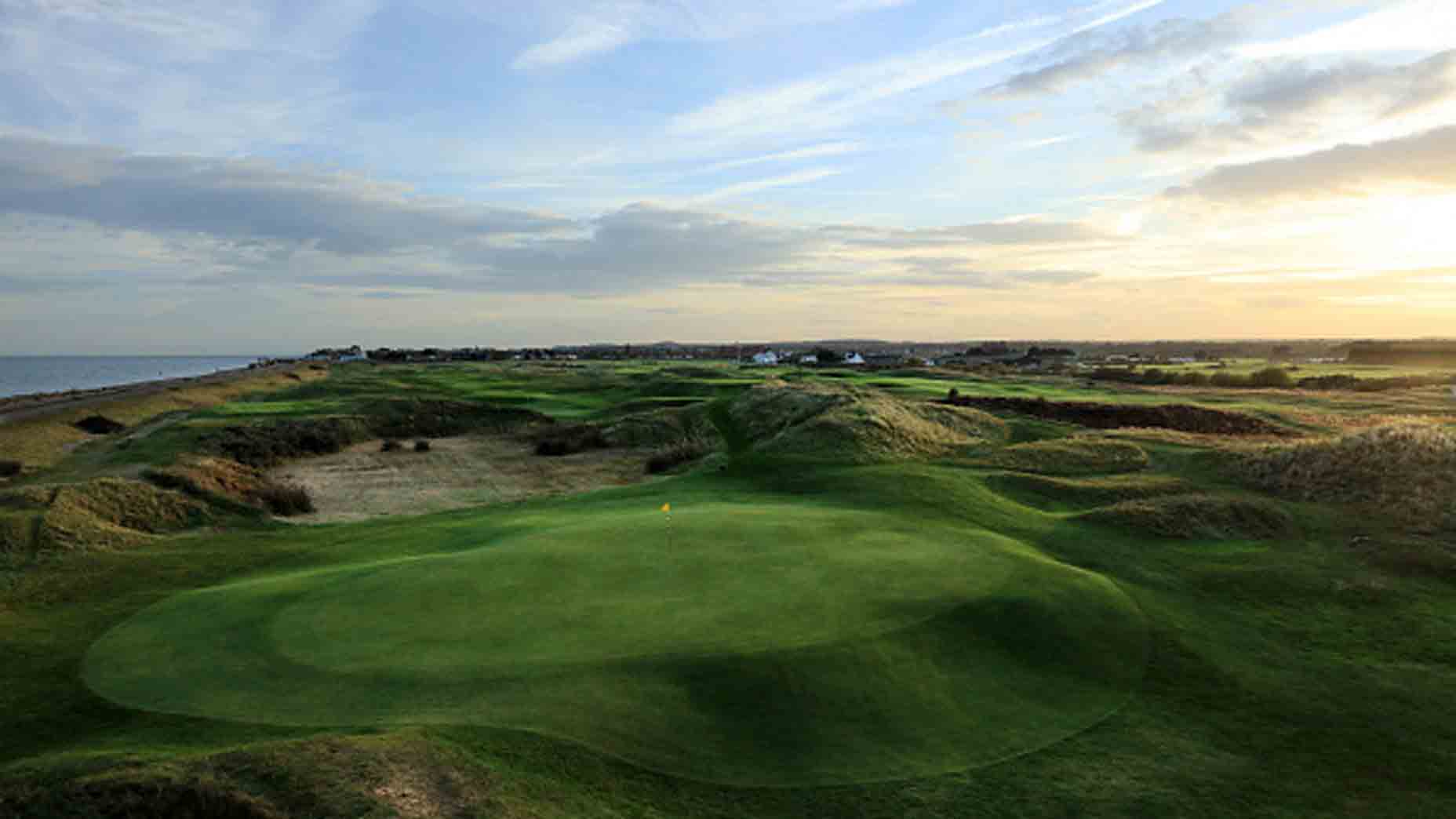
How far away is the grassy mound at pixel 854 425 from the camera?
32.4 meters

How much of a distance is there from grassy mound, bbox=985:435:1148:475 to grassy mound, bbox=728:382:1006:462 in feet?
9.93

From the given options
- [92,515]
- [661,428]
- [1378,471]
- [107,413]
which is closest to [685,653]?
[92,515]

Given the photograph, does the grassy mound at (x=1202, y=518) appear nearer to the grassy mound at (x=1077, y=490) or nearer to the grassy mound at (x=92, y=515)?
the grassy mound at (x=1077, y=490)

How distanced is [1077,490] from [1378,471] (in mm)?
8477

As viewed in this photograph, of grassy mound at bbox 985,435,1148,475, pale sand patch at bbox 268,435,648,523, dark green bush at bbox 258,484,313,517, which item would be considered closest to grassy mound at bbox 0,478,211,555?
dark green bush at bbox 258,484,313,517

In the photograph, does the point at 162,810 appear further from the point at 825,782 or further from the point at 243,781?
the point at 825,782

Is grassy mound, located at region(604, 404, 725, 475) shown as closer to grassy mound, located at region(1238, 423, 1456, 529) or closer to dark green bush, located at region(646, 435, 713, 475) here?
dark green bush, located at region(646, 435, 713, 475)

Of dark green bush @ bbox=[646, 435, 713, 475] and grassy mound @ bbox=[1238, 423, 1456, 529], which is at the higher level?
grassy mound @ bbox=[1238, 423, 1456, 529]

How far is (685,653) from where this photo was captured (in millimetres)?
10531

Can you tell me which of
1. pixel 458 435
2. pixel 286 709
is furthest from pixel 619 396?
pixel 286 709

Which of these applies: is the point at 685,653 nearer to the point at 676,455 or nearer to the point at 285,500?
the point at 285,500

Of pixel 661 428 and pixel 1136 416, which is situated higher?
pixel 1136 416

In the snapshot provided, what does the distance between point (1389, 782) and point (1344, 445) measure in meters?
21.1

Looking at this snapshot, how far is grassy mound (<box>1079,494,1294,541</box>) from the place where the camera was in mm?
20406
